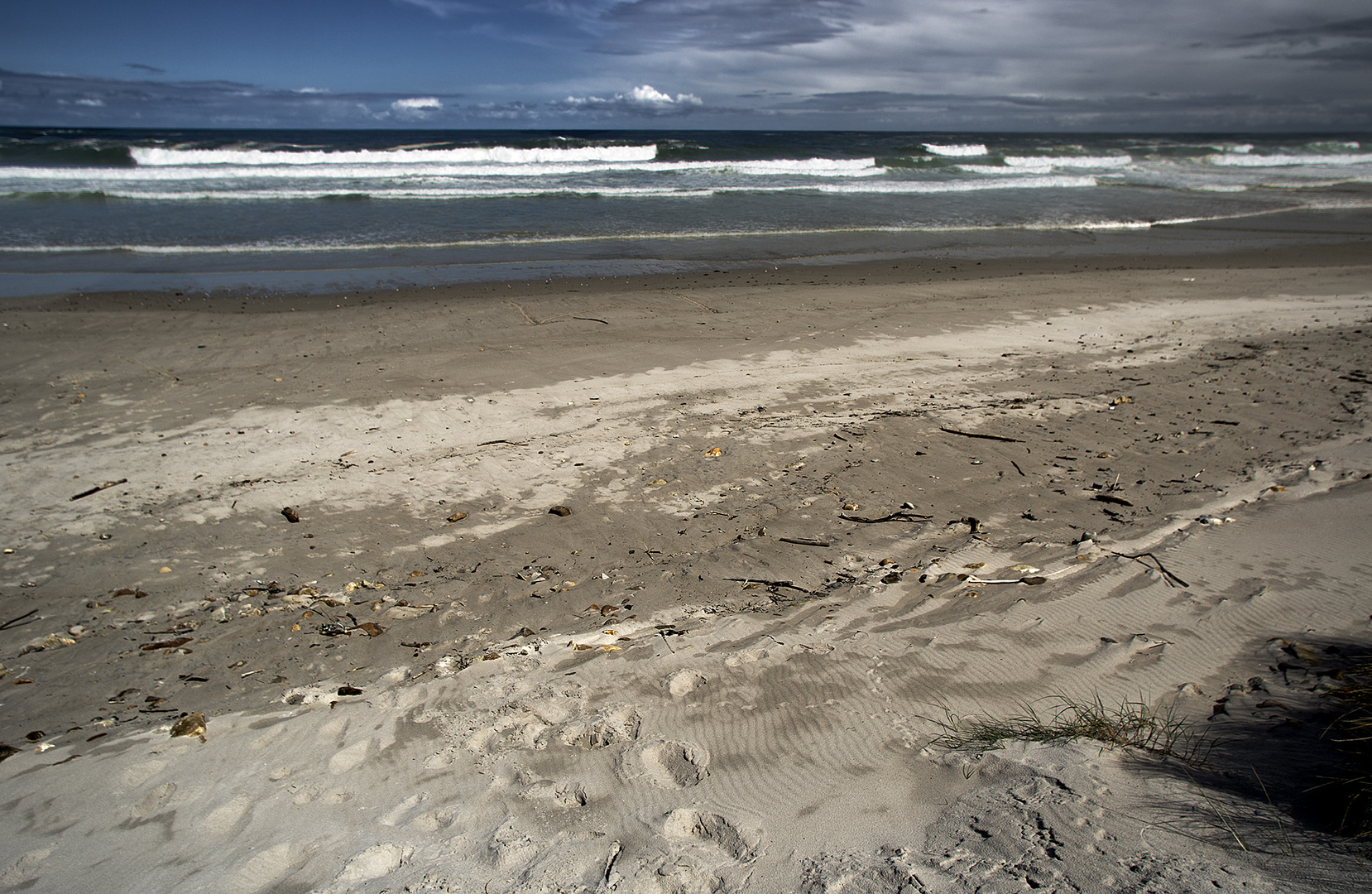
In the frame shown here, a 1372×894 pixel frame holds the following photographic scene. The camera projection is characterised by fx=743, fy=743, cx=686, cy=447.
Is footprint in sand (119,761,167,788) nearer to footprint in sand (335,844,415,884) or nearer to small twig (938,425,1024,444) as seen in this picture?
footprint in sand (335,844,415,884)

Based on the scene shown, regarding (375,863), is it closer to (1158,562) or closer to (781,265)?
(1158,562)

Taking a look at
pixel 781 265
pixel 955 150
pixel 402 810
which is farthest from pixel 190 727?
pixel 955 150

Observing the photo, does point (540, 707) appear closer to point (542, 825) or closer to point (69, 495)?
point (542, 825)

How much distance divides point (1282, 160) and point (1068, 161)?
13318 millimetres

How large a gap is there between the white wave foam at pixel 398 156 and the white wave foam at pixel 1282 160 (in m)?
30.4

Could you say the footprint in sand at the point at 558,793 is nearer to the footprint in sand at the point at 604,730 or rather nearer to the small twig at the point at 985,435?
the footprint in sand at the point at 604,730

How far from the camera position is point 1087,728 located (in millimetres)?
2406

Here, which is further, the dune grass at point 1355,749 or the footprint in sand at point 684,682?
the footprint in sand at point 684,682

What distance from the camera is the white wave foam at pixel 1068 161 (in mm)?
36147

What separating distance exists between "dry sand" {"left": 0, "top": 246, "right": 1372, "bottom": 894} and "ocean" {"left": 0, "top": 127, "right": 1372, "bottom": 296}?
18.1 ft

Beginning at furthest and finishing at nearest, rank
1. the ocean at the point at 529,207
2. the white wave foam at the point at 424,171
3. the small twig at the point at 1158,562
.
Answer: the white wave foam at the point at 424,171, the ocean at the point at 529,207, the small twig at the point at 1158,562

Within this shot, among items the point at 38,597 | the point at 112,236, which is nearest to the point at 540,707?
the point at 38,597

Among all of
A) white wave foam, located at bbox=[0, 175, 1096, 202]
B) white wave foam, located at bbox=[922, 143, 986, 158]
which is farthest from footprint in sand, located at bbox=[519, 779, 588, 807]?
white wave foam, located at bbox=[922, 143, 986, 158]

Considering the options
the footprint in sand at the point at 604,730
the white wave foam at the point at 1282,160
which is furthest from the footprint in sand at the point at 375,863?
the white wave foam at the point at 1282,160
